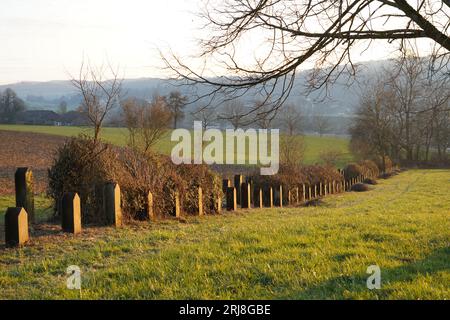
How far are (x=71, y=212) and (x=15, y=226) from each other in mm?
922

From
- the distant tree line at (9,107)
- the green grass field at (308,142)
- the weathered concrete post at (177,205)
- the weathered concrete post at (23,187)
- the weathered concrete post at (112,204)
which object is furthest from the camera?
the distant tree line at (9,107)

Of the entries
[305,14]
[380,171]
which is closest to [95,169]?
[305,14]

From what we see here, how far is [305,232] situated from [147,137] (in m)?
9.88

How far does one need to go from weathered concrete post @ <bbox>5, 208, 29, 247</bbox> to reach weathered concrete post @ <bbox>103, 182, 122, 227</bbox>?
1.70m

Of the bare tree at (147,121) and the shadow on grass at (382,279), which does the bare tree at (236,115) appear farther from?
the bare tree at (147,121)

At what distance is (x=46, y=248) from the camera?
5.73m

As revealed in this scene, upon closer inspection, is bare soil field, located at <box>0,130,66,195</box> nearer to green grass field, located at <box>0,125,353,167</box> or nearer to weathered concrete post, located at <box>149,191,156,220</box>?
green grass field, located at <box>0,125,353,167</box>

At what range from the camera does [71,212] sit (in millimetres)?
6523

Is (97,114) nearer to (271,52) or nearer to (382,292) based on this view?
(271,52)

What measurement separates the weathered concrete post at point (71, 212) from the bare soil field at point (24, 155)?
888 cm

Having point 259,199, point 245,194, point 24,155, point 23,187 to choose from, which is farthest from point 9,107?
point 23,187

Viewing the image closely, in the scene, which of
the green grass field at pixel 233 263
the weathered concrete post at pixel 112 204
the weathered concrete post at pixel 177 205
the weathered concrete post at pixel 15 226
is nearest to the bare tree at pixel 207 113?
the weathered concrete post at pixel 177 205

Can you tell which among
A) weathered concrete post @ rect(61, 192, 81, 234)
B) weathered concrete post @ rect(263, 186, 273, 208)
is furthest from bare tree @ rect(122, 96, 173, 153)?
weathered concrete post @ rect(61, 192, 81, 234)

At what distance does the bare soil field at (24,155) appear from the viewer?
21.4 m
